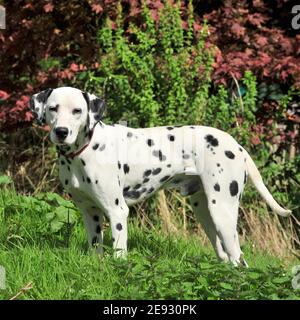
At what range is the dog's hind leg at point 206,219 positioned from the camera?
6.70 metres

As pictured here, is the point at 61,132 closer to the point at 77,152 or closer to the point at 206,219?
the point at 77,152

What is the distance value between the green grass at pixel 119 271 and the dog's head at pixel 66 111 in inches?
→ 36.6

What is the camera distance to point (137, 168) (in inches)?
251

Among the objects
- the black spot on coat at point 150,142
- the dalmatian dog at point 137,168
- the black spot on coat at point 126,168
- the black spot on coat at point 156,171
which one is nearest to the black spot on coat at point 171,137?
the dalmatian dog at point 137,168

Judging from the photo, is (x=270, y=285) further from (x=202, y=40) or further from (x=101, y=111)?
(x=202, y=40)

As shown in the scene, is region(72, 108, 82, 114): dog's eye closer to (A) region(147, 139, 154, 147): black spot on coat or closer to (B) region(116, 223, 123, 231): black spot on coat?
(A) region(147, 139, 154, 147): black spot on coat

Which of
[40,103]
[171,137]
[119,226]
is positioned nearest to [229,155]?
[171,137]

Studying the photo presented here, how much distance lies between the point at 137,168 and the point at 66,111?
0.79 m

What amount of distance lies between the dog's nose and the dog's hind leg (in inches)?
53.4

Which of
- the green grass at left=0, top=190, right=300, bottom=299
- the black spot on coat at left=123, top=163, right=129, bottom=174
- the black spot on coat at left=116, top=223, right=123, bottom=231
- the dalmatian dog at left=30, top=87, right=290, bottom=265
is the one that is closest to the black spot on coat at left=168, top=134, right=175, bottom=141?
the dalmatian dog at left=30, top=87, right=290, bottom=265

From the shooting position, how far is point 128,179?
251 inches

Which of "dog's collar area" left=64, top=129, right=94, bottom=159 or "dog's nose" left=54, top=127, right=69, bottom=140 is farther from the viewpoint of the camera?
"dog's collar area" left=64, top=129, right=94, bottom=159

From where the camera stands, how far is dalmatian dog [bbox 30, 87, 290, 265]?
6098 millimetres

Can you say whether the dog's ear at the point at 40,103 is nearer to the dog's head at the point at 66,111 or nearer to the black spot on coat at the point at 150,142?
the dog's head at the point at 66,111
